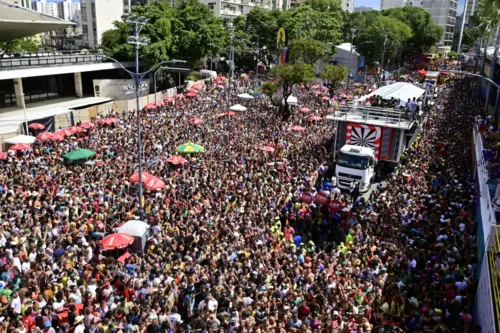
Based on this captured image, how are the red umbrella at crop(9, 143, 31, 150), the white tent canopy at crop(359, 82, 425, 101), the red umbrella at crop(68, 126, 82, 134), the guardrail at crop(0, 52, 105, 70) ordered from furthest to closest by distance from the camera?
the guardrail at crop(0, 52, 105, 70) → the white tent canopy at crop(359, 82, 425, 101) → the red umbrella at crop(68, 126, 82, 134) → the red umbrella at crop(9, 143, 31, 150)

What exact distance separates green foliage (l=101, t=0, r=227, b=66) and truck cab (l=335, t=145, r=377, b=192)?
90.2 feet

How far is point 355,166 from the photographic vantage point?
21172 mm

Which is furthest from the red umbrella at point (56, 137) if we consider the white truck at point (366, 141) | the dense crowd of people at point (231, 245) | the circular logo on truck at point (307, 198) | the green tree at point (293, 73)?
the green tree at point (293, 73)

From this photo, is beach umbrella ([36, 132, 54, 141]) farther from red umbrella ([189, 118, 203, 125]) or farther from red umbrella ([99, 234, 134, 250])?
red umbrella ([99, 234, 134, 250])

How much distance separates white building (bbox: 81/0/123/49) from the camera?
7306 cm

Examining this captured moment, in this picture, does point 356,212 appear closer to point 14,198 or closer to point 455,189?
point 455,189

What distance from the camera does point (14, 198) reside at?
53.6ft

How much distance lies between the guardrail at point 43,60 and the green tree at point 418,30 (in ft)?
198

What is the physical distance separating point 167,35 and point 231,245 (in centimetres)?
3639

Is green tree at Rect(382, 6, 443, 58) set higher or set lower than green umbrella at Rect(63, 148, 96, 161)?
higher

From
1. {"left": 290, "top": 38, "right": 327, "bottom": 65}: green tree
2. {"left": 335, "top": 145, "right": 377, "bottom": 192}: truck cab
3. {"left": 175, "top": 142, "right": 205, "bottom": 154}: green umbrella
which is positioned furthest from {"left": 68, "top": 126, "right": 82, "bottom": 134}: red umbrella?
{"left": 290, "top": 38, "right": 327, "bottom": 65}: green tree

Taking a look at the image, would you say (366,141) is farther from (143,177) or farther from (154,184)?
(143,177)

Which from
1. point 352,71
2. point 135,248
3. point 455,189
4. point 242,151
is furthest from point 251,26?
point 135,248

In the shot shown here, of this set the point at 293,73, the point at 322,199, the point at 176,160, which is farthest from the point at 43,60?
the point at 322,199
